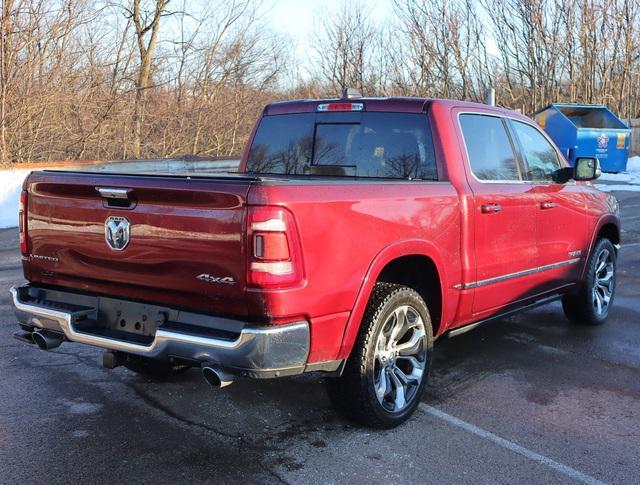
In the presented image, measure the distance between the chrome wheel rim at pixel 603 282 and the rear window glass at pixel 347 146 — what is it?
2572 millimetres

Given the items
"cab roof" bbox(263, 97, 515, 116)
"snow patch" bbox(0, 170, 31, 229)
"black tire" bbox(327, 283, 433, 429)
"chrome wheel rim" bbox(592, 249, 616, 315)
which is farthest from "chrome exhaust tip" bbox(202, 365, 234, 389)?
"snow patch" bbox(0, 170, 31, 229)

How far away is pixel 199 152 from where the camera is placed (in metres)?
22.7

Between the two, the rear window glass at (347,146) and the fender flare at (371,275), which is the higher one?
the rear window glass at (347,146)

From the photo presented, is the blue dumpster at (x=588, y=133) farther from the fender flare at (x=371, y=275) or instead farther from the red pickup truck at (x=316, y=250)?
the fender flare at (x=371, y=275)

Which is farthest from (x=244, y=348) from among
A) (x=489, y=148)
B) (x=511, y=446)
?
(x=489, y=148)

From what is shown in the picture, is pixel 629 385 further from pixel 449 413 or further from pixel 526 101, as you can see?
pixel 526 101

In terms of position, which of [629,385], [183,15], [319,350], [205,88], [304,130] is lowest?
[629,385]

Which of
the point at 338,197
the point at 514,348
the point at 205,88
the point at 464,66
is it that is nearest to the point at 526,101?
the point at 464,66

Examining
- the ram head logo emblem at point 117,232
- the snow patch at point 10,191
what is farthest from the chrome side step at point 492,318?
the snow patch at point 10,191

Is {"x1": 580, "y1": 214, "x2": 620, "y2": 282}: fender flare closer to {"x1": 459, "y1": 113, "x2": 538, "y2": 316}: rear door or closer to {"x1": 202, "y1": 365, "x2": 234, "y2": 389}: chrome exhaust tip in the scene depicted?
{"x1": 459, "y1": 113, "x2": 538, "y2": 316}: rear door

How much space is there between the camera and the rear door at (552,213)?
17.3ft

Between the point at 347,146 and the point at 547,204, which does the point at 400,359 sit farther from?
the point at 547,204

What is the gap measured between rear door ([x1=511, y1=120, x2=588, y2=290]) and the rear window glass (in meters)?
1.15

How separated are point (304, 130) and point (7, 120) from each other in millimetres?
14047
